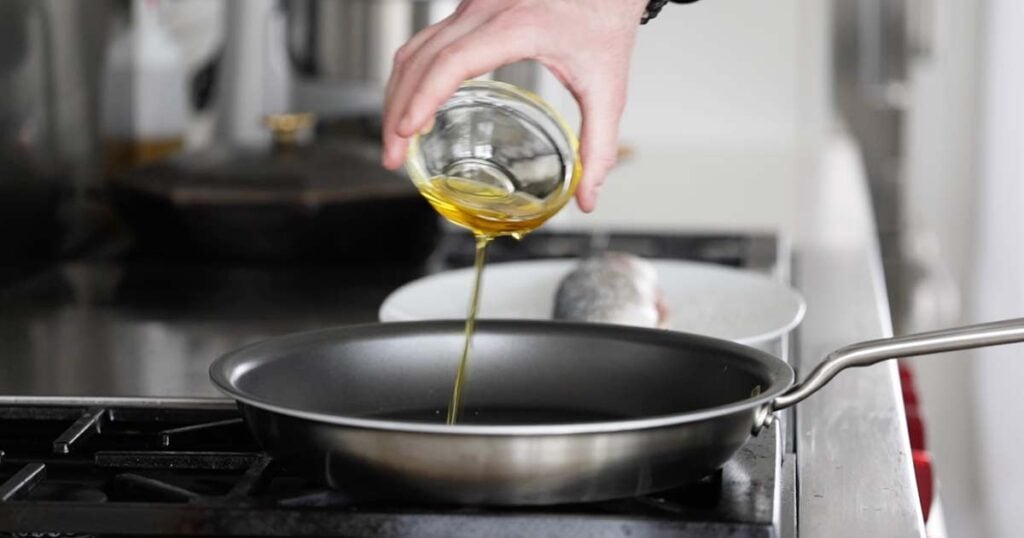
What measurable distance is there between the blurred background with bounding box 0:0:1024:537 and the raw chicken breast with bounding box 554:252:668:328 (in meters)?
0.35

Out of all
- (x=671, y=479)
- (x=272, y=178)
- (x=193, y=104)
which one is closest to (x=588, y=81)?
(x=671, y=479)

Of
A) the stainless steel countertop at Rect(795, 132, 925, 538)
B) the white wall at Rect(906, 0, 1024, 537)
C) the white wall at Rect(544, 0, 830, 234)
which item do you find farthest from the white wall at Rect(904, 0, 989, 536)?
the stainless steel countertop at Rect(795, 132, 925, 538)

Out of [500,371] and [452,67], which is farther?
[500,371]

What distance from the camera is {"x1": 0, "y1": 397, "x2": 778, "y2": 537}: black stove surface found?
0.67m

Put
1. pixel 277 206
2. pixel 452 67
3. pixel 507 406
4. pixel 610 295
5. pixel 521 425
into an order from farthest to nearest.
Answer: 1. pixel 277 206
2. pixel 610 295
3. pixel 507 406
4. pixel 452 67
5. pixel 521 425

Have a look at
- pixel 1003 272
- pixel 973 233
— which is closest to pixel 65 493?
pixel 1003 272

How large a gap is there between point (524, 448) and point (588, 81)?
9.8 inches

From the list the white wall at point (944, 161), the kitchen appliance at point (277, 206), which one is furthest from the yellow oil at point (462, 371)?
the white wall at point (944, 161)

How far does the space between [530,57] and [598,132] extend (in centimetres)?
5

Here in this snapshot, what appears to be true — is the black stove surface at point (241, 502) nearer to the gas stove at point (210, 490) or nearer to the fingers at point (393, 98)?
the gas stove at point (210, 490)

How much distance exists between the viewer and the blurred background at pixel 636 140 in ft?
4.83

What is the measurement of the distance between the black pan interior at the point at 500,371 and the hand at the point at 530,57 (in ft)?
0.29

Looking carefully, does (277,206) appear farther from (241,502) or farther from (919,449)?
(241,502)

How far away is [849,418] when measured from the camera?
94 cm
